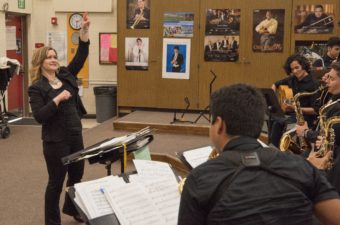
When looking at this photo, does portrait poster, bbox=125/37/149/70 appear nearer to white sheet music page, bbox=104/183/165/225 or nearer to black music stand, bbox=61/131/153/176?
black music stand, bbox=61/131/153/176

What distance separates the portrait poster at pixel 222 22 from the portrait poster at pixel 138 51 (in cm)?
117

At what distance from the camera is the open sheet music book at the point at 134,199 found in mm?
1929

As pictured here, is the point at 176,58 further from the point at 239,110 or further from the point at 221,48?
the point at 239,110

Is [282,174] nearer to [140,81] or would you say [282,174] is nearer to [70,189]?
[70,189]

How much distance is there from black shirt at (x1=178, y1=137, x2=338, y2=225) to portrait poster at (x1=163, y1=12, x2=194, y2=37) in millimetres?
6986

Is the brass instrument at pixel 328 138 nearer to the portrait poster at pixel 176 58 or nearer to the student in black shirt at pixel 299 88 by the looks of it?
the student in black shirt at pixel 299 88

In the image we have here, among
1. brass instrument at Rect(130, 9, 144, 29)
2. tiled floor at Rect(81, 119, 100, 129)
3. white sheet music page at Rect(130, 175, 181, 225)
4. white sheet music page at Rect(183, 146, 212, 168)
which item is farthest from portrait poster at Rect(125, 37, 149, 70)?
white sheet music page at Rect(130, 175, 181, 225)

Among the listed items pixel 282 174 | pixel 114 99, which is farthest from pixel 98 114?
Result: pixel 282 174

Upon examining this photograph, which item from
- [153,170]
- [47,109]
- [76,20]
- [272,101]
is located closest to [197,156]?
[153,170]

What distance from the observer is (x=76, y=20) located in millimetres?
9047

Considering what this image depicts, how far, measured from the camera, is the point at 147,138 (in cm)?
261

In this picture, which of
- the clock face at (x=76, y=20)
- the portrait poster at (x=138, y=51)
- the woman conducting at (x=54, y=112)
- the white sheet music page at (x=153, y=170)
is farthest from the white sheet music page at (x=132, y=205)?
the clock face at (x=76, y=20)

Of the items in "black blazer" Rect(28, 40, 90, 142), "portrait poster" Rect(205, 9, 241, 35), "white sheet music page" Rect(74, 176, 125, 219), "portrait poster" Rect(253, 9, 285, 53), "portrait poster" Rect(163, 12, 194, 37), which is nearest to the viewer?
"white sheet music page" Rect(74, 176, 125, 219)

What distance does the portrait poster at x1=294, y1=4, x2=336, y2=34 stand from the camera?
7.70m
